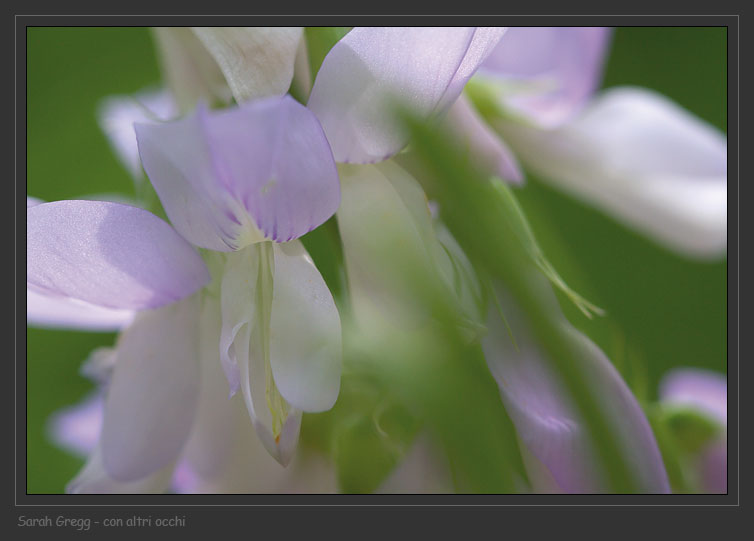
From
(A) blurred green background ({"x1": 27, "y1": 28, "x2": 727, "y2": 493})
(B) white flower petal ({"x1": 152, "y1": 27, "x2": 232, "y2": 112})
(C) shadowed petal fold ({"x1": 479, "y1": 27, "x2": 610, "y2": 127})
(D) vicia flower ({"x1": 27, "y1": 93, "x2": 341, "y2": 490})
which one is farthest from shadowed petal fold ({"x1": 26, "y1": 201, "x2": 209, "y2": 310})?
(A) blurred green background ({"x1": 27, "y1": 28, "x2": 727, "y2": 493})

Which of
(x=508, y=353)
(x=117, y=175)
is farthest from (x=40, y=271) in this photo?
(x=117, y=175)

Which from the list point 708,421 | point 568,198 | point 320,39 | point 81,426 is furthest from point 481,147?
point 568,198

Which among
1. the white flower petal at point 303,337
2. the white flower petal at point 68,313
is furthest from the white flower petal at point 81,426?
the white flower petal at point 303,337

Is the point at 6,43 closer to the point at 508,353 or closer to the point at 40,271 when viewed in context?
the point at 40,271

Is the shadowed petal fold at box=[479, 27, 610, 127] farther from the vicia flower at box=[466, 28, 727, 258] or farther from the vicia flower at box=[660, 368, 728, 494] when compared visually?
the vicia flower at box=[660, 368, 728, 494]

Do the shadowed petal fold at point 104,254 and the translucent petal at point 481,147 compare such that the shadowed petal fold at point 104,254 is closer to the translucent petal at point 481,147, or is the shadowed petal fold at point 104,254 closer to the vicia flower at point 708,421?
the translucent petal at point 481,147
